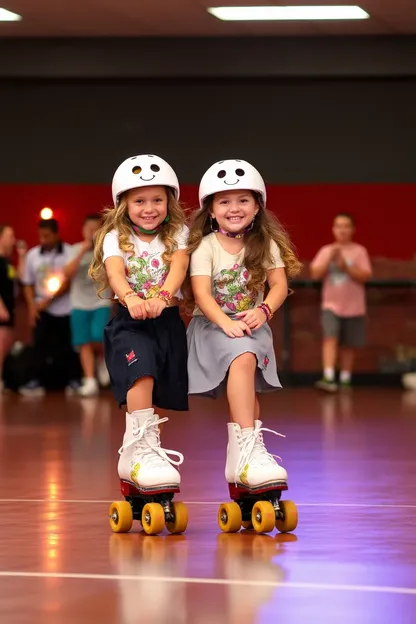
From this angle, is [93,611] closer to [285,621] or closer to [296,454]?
[285,621]

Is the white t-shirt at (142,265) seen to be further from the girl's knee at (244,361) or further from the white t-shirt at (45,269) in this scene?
the white t-shirt at (45,269)

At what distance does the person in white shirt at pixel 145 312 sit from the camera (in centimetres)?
546

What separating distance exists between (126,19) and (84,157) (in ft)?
6.74

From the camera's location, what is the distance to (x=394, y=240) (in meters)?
14.7

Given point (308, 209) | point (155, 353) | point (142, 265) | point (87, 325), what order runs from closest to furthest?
point (155, 353)
point (142, 265)
point (87, 325)
point (308, 209)

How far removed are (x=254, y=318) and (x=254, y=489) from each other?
66cm

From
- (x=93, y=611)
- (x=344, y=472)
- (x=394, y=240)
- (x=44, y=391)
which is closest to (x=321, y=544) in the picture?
(x=93, y=611)

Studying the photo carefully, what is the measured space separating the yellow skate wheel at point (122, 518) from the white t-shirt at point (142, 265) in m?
0.83

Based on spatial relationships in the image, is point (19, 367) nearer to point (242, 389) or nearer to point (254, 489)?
point (242, 389)

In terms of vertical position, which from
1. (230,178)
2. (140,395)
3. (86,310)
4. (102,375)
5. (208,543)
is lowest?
(208,543)

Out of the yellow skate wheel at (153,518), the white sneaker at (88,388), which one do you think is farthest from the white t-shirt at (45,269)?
the yellow skate wheel at (153,518)

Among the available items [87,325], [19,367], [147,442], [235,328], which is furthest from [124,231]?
[19,367]

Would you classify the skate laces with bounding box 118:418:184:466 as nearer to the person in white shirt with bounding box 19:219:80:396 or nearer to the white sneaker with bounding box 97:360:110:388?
the person in white shirt with bounding box 19:219:80:396

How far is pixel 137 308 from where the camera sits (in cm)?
541
